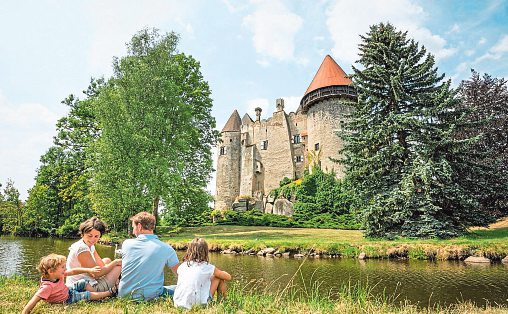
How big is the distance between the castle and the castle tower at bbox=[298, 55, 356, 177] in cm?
12

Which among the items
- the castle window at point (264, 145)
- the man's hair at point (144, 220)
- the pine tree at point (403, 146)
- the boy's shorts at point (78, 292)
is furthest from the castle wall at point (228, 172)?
the man's hair at point (144, 220)

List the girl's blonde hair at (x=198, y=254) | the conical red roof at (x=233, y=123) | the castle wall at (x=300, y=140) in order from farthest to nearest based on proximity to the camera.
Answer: the conical red roof at (x=233, y=123), the castle wall at (x=300, y=140), the girl's blonde hair at (x=198, y=254)

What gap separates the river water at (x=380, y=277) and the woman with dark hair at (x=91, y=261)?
7.54ft

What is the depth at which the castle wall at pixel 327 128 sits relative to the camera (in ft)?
113

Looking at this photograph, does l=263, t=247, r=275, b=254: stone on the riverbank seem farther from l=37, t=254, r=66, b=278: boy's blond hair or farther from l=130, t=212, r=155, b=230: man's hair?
l=37, t=254, r=66, b=278: boy's blond hair

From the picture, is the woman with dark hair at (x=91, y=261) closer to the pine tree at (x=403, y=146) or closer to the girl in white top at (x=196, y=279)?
the girl in white top at (x=196, y=279)

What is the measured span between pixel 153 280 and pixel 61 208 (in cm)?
2843

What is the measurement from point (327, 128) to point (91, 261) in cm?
→ 3302

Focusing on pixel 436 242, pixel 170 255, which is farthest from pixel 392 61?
pixel 170 255

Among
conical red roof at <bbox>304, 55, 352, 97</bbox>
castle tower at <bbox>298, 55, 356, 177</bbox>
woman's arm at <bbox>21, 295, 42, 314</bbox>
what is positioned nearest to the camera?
woman's arm at <bbox>21, 295, 42, 314</bbox>

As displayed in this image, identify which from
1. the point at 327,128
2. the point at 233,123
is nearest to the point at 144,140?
the point at 327,128

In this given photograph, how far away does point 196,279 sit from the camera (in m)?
3.86

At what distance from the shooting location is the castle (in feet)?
125

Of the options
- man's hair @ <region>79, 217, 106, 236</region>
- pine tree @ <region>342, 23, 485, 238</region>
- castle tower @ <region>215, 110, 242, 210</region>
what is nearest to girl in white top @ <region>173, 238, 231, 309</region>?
Result: man's hair @ <region>79, 217, 106, 236</region>
